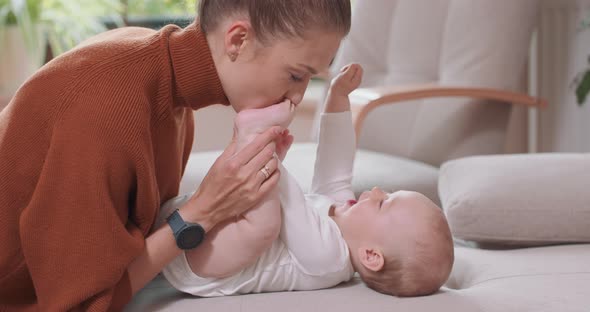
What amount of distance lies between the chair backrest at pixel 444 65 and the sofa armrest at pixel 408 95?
95 millimetres

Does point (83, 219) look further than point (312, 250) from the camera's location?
No

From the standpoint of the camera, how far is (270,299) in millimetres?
1379

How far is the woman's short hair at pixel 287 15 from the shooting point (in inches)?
50.3

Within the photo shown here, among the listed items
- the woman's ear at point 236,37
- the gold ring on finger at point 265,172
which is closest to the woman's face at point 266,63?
the woman's ear at point 236,37

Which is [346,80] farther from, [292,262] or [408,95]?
[408,95]

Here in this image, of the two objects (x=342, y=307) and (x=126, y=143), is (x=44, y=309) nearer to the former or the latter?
(x=126, y=143)

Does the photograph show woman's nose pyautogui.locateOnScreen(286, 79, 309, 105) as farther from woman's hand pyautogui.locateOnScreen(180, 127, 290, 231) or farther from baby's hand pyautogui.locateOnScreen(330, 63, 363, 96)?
baby's hand pyautogui.locateOnScreen(330, 63, 363, 96)

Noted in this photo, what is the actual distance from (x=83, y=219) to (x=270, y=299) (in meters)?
0.33

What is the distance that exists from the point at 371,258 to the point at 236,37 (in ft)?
1.41

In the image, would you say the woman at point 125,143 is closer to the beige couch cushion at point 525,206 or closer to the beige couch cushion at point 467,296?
the beige couch cushion at point 467,296

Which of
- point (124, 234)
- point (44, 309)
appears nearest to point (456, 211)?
point (124, 234)

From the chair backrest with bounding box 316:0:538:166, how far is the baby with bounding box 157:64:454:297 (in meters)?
1.32

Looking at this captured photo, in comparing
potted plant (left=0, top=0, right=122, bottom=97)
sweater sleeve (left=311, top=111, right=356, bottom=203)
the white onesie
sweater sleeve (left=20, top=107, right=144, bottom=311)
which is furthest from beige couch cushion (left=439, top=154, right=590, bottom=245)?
potted plant (left=0, top=0, right=122, bottom=97)

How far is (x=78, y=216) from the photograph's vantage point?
1.26m
